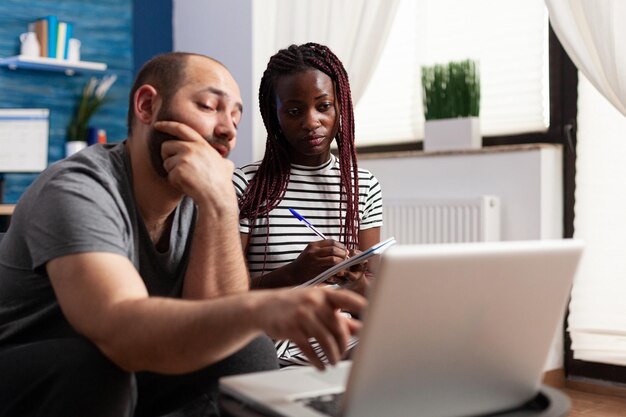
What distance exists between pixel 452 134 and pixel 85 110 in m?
1.97

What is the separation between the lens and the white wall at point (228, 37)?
155 inches

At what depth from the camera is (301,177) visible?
77.2 inches

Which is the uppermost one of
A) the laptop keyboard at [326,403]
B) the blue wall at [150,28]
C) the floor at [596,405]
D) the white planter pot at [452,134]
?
the blue wall at [150,28]

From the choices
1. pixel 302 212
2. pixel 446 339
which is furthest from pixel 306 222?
pixel 446 339

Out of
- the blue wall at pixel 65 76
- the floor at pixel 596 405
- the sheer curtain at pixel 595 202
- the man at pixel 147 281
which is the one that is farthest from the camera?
the blue wall at pixel 65 76

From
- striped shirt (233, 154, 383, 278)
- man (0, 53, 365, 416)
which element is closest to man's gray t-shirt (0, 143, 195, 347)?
man (0, 53, 365, 416)

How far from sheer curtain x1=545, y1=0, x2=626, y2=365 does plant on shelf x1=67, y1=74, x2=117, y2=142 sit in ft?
7.76

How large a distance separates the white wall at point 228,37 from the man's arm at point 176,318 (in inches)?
113

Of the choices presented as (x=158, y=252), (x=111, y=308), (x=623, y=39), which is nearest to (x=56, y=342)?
(x=111, y=308)

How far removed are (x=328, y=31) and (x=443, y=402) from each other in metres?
2.89

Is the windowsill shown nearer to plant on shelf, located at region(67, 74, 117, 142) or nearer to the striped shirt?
the striped shirt

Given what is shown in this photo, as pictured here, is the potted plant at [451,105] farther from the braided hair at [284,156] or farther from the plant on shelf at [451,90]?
the braided hair at [284,156]

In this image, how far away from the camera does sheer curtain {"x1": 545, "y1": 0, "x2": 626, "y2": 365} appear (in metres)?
2.80

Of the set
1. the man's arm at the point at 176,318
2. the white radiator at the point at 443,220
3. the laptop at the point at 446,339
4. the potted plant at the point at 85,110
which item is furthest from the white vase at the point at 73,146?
the laptop at the point at 446,339
